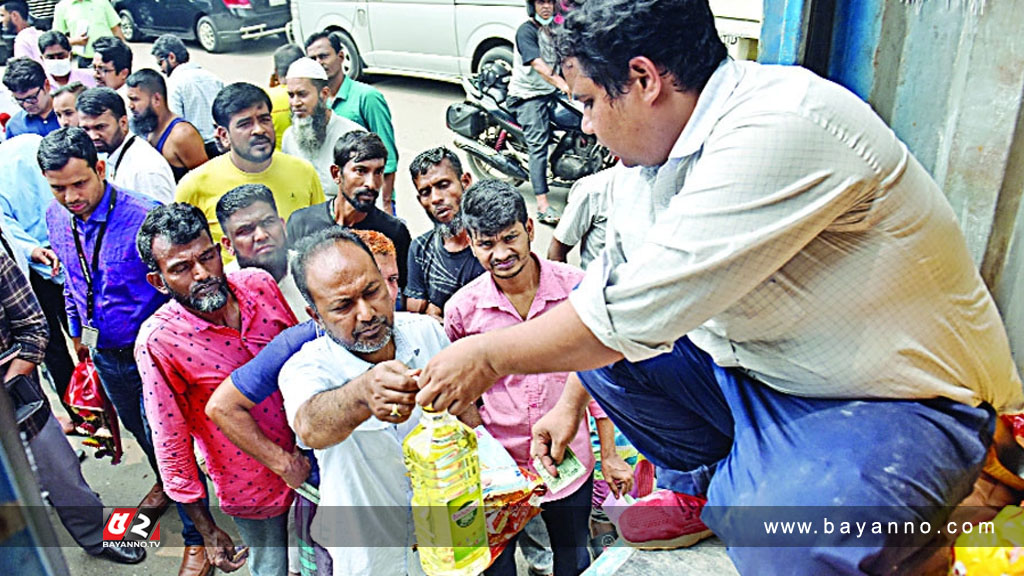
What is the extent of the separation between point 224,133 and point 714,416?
3.48 m

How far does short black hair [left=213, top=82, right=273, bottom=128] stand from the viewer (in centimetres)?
422

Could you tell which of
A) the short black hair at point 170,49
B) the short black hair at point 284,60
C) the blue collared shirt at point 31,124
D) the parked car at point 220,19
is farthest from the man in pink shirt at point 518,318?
the parked car at point 220,19

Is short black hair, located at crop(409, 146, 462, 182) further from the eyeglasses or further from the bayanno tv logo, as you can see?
the eyeglasses

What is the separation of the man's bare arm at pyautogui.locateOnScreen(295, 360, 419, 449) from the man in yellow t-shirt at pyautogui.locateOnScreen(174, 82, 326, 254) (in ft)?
6.93

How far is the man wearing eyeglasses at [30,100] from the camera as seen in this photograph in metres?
5.18

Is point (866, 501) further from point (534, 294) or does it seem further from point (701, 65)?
point (534, 294)

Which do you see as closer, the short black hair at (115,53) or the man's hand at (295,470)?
the man's hand at (295,470)

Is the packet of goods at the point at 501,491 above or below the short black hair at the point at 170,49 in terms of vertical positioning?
below

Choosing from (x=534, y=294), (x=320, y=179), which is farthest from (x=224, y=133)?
(x=534, y=294)

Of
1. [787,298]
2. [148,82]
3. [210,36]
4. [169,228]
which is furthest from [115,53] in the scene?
[210,36]

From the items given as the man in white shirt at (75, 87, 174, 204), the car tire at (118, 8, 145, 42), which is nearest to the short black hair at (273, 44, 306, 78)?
the man in white shirt at (75, 87, 174, 204)

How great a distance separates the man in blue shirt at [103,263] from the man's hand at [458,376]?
221 centimetres

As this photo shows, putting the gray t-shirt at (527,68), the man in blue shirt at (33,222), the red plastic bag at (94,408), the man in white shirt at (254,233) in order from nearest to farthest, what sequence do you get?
1. the man in white shirt at (254,233)
2. the red plastic bag at (94,408)
3. the man in blue shirt at (33,222)
4. the gray t-shirt at (527,68)

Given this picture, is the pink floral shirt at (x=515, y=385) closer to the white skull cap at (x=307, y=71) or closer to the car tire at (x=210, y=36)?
the white skull cap at (x=307, y=71)
